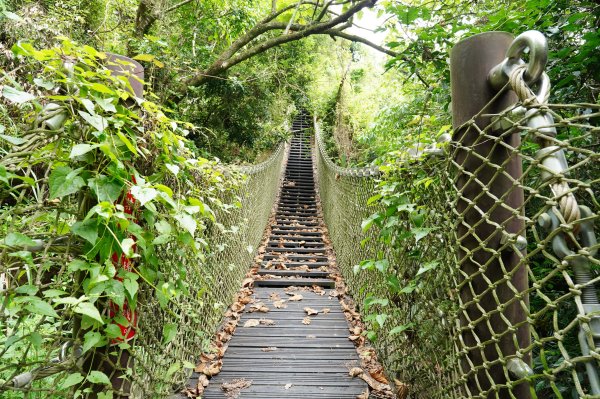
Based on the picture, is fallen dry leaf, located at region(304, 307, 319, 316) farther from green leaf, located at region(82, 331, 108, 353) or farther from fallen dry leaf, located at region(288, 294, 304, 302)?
green leaf, located at region(82, 331, 108, 353)

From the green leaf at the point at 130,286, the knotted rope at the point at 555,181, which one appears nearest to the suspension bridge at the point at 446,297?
the knotted rope at the point at 555,181

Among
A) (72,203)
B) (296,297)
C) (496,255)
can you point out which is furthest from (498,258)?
(296,297)

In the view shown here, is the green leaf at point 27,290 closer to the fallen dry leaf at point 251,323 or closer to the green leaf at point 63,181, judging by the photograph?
the green leaf at point 63,181

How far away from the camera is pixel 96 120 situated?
77cm

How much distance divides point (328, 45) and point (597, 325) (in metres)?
14.6

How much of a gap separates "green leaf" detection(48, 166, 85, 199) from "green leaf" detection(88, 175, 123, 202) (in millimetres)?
30

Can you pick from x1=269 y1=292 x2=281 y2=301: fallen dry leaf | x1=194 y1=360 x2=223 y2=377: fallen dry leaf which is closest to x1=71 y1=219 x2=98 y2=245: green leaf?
x1=194 y1=360 x2=223 y2=377: fallen dry leaf

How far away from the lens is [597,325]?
0.52 m

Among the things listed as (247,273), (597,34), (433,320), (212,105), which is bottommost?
(247,273)

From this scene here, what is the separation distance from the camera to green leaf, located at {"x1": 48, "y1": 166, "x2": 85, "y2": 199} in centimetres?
72

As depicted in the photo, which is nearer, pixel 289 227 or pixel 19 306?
pixel 19 306

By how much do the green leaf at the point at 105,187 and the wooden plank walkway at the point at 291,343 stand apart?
126 centimetres

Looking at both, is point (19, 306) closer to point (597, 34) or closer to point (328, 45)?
point (597, 34)

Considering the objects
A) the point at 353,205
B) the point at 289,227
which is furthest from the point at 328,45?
the point at 353,205
